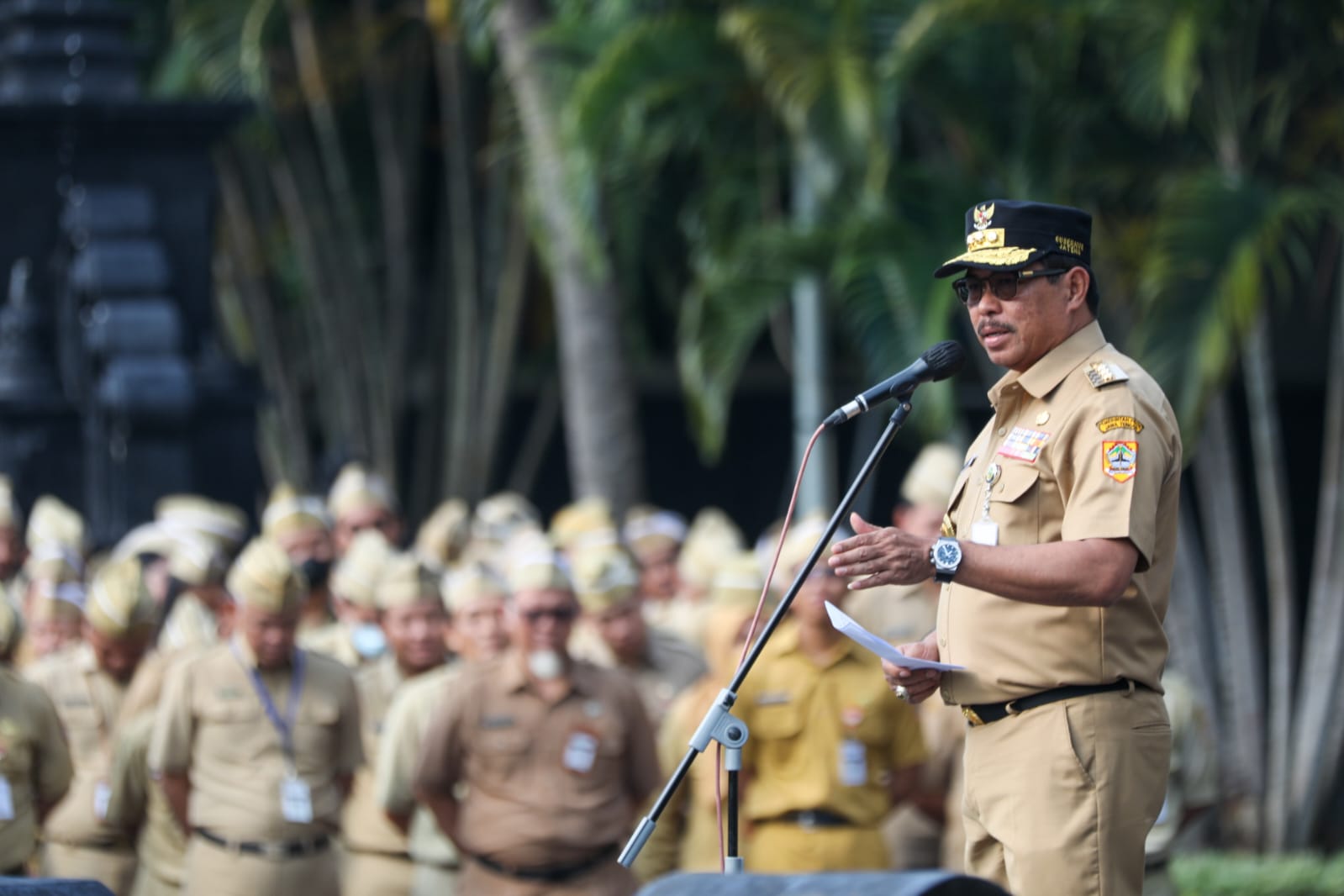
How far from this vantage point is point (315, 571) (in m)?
10.7

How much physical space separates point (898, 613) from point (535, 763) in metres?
1.86

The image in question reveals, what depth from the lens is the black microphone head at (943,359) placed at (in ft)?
16.5

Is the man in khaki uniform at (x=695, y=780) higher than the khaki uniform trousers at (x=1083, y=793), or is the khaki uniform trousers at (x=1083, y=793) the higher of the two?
the khaki uniform trousers at (x=1083, y=793)

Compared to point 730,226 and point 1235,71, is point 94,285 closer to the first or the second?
point 730,226

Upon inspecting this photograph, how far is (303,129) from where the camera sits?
67.9 feet

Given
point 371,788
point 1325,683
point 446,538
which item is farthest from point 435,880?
point 1325,683

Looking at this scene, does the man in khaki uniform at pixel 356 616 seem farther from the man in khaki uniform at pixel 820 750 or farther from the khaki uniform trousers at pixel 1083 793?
the khaki uniform trousers at pixel 1083 793

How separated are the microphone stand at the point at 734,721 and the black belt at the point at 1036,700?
0.53 metres

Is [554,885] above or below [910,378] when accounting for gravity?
below

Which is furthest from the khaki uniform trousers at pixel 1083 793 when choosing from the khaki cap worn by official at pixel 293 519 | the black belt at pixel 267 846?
the khaki cap worn by official at pixel 293 519

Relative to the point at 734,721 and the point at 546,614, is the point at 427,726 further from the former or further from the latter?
the point at 734,721

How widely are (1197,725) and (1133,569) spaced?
349 centimetres

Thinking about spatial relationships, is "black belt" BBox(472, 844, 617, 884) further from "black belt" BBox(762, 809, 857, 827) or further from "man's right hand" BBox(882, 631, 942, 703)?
"man's right hand" BBox(882, 631, 942, 703)

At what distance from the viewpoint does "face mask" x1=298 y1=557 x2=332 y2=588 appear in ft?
34.9
